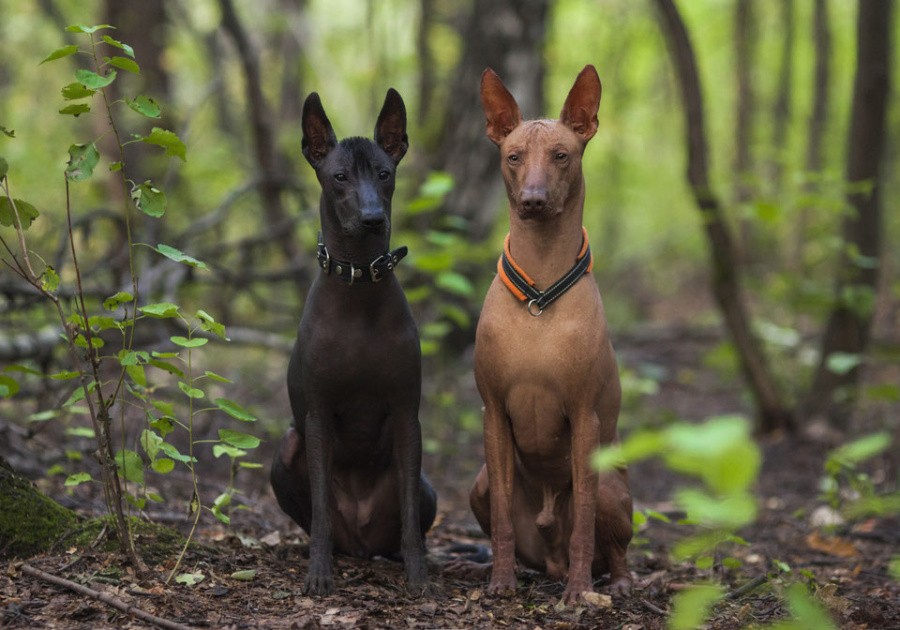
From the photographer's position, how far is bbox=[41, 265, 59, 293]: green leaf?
133 inches

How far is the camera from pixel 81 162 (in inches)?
131

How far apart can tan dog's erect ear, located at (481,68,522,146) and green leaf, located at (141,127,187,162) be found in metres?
1.27

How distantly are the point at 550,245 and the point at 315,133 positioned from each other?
3.63 feet

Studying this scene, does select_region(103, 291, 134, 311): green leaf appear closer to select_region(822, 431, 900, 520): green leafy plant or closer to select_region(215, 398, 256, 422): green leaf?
select_region(215, 398, 256, 422): green leaf

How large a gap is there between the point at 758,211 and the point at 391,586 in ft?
13.9

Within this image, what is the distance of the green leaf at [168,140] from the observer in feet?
11.0

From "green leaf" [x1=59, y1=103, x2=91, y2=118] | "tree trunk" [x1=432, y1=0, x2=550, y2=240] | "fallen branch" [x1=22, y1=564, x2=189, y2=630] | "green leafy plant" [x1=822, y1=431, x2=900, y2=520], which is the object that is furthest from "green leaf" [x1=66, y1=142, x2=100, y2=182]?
"tree trunk" [x1=432, y1=0, x2=550, y2=240]

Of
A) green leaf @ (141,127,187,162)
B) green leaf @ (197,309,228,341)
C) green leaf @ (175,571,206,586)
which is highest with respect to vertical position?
green leaf @ (141,127,187,162)

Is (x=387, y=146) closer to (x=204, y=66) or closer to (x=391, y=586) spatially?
(x=391, y=586)

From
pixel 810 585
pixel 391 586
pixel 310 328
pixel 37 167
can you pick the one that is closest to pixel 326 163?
pixel 310 328

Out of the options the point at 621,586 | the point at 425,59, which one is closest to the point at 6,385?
the point at 621,586

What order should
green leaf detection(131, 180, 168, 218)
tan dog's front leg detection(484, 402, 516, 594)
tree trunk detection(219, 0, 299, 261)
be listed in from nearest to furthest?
green leaf detection(131, 180, 168, 218)
tan dog's front leg detection(484, 402, 516, 594)
tree trunk detection(219, 0, 299, 261)

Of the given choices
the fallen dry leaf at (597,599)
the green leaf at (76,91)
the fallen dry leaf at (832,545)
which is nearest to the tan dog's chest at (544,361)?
the fallen dry leaf at (597,599)

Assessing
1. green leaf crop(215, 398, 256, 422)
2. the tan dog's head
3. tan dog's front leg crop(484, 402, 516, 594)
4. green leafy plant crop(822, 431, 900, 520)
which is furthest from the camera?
tan dog's front leg crop(484, 402, 516, 594)
